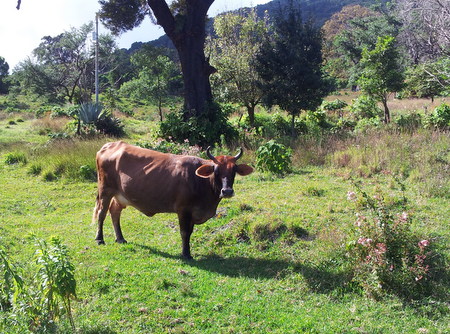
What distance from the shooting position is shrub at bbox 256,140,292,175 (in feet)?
37.1

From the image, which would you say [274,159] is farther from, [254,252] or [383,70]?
[383,70]

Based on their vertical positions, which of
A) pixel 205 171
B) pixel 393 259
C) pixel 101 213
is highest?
pixel 205 171

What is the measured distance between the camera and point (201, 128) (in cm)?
1585

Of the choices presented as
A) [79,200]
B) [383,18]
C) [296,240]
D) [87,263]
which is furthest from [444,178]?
[383,18]

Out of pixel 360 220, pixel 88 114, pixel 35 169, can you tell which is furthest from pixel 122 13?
pixel 360 220

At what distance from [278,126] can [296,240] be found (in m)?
12.0

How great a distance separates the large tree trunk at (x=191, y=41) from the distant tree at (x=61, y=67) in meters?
24.1

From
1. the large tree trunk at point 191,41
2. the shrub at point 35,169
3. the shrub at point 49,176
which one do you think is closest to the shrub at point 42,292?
the shrub at point 49,176

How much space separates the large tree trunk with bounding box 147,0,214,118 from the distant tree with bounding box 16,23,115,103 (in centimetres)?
2410

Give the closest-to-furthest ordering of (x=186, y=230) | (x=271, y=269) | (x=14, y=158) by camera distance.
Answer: (x=271, y=269) < (x=186, y=230) < (x=14, y=158)

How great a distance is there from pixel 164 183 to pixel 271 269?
223 centimetres

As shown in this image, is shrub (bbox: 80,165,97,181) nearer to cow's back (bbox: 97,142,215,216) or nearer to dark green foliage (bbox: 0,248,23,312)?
cow's back (bbox: 97,142,215,216)

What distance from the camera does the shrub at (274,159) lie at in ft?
37.1

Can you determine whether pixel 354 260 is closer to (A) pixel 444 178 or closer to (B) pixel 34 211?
(A) pixel 444 178
